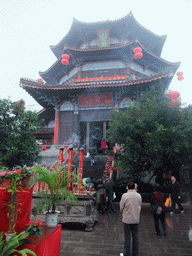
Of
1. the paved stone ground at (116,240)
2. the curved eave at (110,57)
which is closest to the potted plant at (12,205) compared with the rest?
the paved stone ground at (116,240)

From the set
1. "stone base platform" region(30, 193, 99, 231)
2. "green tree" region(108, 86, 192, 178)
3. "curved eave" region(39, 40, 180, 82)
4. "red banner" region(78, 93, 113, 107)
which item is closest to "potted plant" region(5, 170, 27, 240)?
"stone base platform" region(30, 193, 99, 231)

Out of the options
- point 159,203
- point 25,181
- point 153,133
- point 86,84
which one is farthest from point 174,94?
Answer: point 25,181

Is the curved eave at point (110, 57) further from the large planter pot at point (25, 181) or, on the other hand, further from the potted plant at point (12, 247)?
the potted plant at point (12, 247)

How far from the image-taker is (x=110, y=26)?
16656mm

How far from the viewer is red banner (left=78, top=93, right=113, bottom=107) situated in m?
14.5

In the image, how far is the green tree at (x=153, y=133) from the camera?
7.48m

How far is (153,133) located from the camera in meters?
7.53

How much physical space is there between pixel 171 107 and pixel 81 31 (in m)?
13.2

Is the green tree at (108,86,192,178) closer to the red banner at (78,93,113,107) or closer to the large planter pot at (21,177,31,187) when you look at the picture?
the large planter pot at (21,177,31,187)

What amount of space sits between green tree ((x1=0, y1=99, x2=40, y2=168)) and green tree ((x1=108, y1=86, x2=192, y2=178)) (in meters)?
4.38

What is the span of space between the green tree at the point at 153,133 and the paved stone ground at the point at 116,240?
261cm

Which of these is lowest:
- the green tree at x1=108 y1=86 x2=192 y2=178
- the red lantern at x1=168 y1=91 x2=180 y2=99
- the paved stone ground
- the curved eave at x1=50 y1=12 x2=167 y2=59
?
the paved stone ground

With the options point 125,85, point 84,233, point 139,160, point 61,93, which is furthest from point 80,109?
point 84,233

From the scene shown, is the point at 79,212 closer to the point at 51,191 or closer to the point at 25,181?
the point at 51,191
